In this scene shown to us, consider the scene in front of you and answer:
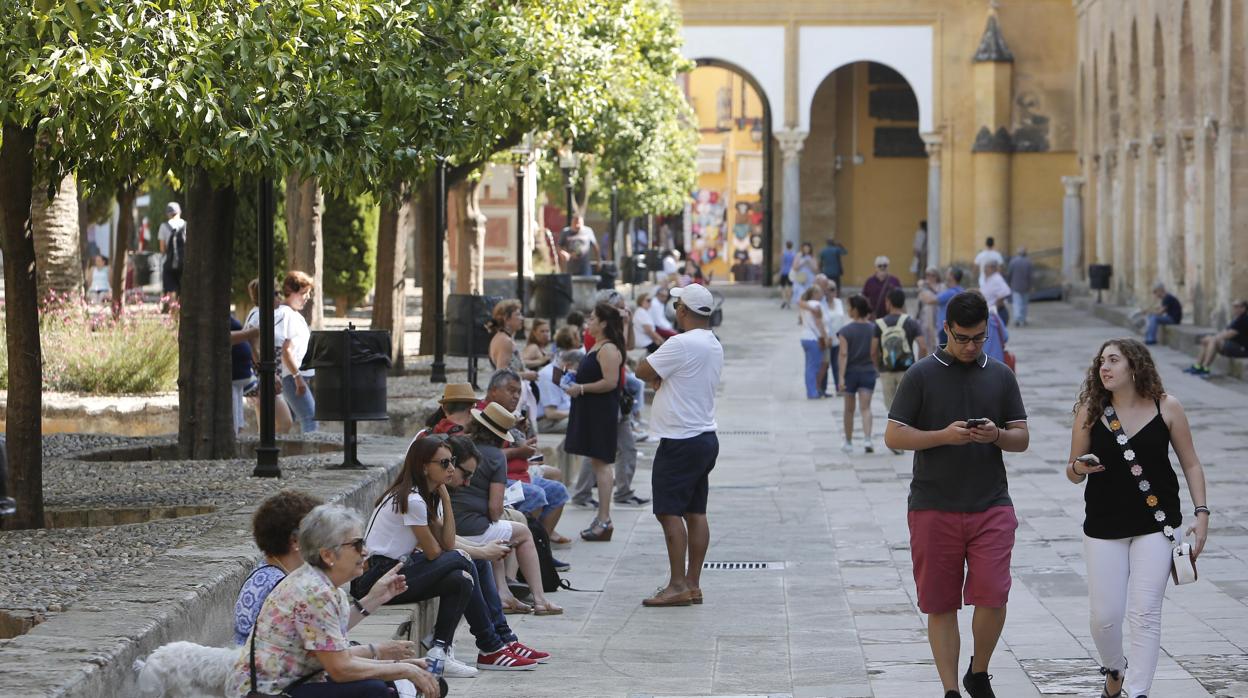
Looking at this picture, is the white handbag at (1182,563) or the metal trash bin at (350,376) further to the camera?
the metal trash bin at (350,376)

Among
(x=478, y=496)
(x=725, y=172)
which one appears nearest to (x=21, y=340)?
(x=478, y=496)

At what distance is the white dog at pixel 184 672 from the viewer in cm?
633

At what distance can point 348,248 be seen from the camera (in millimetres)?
27250

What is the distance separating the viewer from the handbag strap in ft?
23.2

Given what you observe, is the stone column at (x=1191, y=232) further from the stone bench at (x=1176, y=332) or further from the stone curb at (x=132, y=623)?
the stone curb at (x=132, y=623)

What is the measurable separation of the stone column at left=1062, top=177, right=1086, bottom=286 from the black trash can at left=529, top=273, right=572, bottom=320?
1997 centimetres

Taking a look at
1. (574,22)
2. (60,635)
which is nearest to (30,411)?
(60,635)

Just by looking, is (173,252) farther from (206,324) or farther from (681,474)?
(681,474)

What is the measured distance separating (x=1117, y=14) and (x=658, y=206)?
1214 centimetres

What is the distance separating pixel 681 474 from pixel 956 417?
3052mm

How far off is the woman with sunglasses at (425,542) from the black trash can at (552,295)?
14.9 metres

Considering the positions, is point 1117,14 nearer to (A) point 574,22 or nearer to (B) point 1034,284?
(B) point 1034,284

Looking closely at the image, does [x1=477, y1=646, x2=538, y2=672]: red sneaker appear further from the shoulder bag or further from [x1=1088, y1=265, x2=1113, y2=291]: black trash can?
[x1=1088, y1=265, x2=1113, y2=291]: black trash can

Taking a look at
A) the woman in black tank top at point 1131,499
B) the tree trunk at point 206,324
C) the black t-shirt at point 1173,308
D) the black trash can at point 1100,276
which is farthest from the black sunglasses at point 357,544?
the black trash can at point 1100,276
